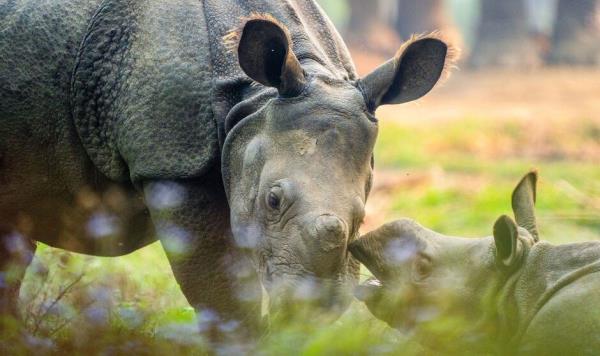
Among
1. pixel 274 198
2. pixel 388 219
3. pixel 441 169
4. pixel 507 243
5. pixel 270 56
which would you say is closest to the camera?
pixel 274 198

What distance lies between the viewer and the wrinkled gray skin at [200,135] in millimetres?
4410

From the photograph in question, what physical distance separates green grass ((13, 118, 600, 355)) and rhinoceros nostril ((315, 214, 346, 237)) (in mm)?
310

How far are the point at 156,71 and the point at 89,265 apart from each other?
205cm

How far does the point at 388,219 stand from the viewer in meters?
10.8

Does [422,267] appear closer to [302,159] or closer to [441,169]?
[302,159]

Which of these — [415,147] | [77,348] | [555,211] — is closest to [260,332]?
[77,348]

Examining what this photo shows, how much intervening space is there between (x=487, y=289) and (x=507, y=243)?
9.1 inches

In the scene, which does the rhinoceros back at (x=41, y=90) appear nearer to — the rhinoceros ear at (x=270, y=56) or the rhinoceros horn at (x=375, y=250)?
the rhinoceros ear at (x=270, y=56)

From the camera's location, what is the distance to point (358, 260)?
468cm

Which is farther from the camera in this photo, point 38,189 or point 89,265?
point 89,265

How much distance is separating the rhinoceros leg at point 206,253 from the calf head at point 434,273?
48 cm

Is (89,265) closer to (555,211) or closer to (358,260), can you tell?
(358,260)

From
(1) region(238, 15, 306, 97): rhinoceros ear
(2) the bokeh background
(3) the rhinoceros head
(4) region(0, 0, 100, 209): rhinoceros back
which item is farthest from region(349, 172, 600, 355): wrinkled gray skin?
(4) region(0, 0, 100, 209): rhinoceros back

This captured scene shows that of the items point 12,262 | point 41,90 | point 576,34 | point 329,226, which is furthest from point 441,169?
point 329,226
